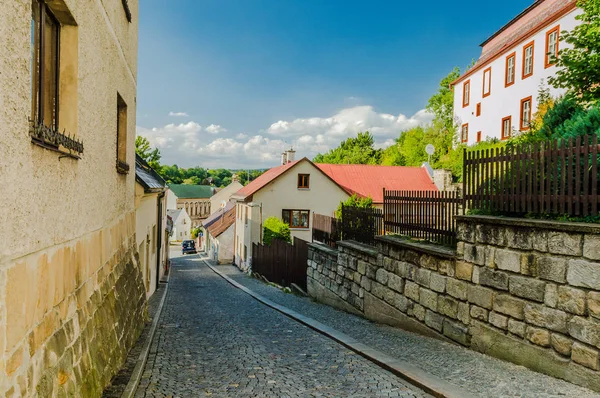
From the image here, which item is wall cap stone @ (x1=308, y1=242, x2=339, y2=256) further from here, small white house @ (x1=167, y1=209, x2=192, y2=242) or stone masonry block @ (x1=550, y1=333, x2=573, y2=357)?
small white house @ (x1=167, y1=209, x2=192, y2=242)

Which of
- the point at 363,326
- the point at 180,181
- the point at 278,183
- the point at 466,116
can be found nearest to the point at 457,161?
the point at 466,116

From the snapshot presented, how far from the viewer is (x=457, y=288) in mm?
6949

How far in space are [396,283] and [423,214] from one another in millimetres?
1452

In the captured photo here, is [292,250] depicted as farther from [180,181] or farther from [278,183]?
[180,181]

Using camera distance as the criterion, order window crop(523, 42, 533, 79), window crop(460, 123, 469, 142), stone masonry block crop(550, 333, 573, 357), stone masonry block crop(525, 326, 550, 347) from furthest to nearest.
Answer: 1. window crop(460, 123, 469, 142)
2. window crop(523, 42, 533, 79)
3. stone masonry block crop(525, 326, 550, 347)
4. stone masonry block crop(550, 333, 573, 357)

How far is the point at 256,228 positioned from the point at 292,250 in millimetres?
13525

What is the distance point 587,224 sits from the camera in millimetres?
4887

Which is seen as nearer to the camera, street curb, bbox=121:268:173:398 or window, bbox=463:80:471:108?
street curb, bbox=121:268:173:398

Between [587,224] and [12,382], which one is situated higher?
[587,224]

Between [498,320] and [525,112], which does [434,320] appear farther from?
[525,112]

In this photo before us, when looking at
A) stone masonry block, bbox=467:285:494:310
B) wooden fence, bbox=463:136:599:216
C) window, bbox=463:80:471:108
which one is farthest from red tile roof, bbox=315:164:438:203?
stone masonry block, bbox=467:285:494:310

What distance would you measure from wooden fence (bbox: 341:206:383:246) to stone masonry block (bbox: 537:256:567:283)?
16.2 feet

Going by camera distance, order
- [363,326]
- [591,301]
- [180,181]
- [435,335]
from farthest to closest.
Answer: [180,181] → [363,326] → [435,335] → [591,301]

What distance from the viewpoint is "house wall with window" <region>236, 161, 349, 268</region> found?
3138 cm
